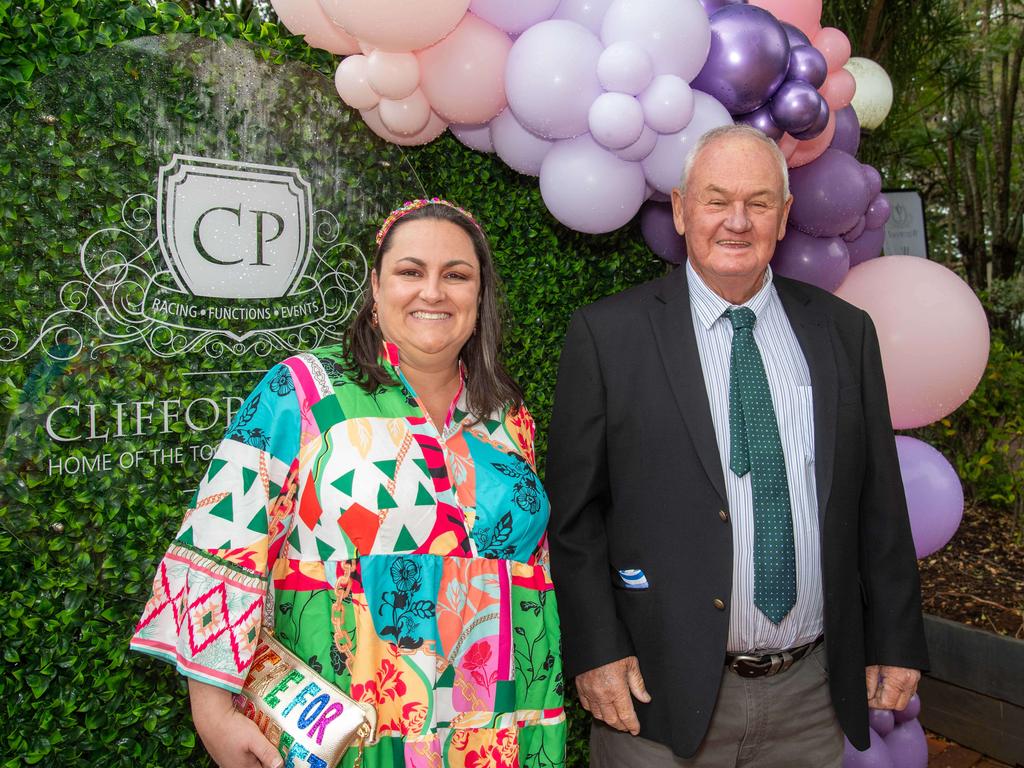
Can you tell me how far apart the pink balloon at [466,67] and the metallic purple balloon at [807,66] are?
766mm

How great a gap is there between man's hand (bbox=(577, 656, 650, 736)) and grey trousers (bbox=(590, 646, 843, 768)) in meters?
0.08

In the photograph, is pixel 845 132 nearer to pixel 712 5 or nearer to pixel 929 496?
pixel 712 5

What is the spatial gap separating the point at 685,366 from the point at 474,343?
46 cm

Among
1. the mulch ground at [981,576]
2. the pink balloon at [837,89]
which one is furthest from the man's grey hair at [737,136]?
the mulch ground at [981,576]

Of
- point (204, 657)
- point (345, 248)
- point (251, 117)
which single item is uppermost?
point (251, 117)

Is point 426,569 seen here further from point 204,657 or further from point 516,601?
point 204,657

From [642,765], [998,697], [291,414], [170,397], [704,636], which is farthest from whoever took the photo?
[998,697]

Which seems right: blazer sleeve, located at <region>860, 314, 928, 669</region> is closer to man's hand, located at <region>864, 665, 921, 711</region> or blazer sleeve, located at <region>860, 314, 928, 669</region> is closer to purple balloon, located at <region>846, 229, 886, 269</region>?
man's hand, located at <region>864, 665, 921, 711</region>

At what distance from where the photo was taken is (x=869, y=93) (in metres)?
2.88

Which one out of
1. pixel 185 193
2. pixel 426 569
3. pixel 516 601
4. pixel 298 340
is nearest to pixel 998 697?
pixel 516 601

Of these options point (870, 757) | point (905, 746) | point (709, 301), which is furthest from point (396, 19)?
point (905, 746)

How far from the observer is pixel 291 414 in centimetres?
137

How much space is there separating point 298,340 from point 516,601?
37.0 inches

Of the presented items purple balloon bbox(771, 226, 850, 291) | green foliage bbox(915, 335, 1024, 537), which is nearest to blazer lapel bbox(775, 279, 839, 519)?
purple balloon bbox(771, 226, 850, 291)
